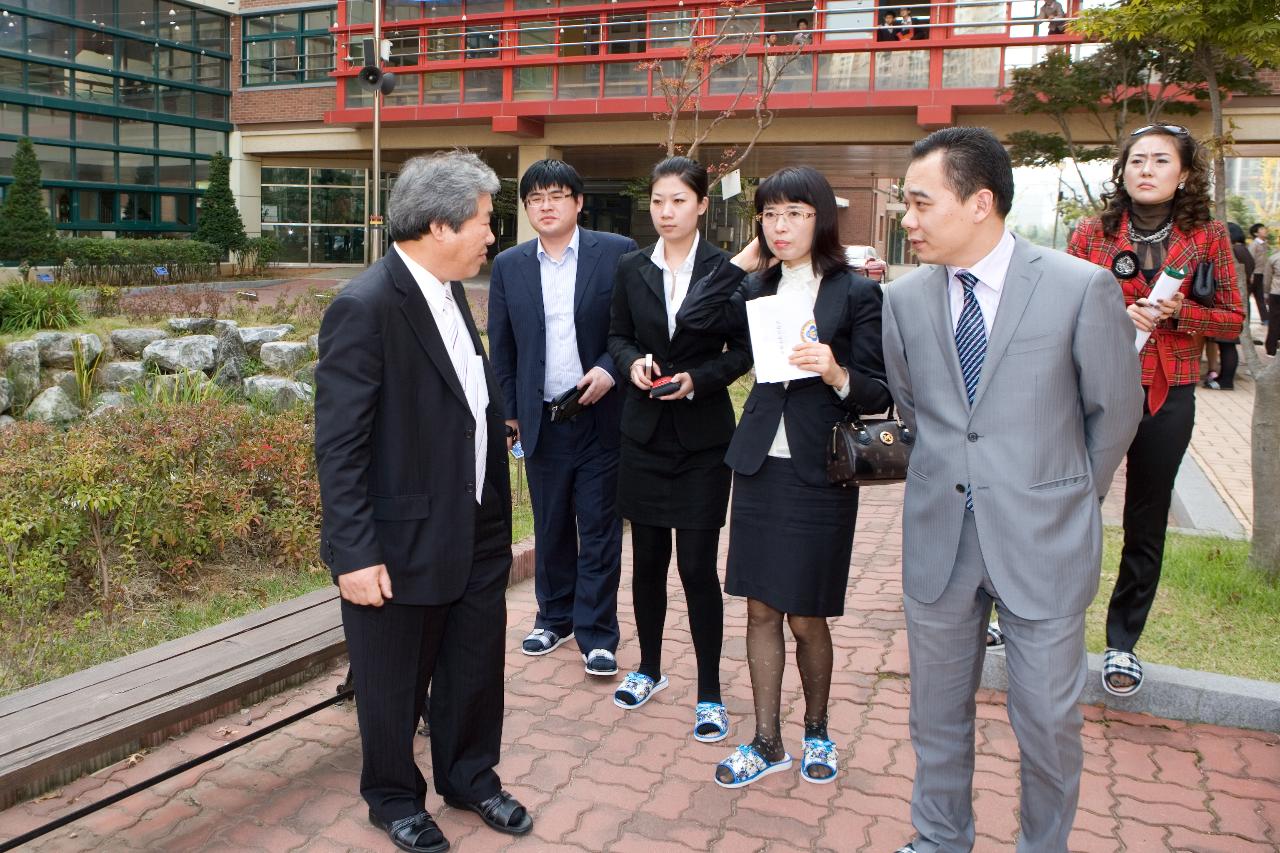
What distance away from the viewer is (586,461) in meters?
4.76

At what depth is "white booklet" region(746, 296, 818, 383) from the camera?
Answer: 3.36 meters

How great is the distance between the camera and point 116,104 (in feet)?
95.4

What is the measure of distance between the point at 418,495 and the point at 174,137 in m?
31.7

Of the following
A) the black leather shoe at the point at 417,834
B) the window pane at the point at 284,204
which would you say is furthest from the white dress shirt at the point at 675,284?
the window pane at the point at 284,204

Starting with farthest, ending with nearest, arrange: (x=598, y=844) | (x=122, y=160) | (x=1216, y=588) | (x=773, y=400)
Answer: (x=122, y=160), (x=1216, y=588), (x=773, y=400), (x=598, y=844)

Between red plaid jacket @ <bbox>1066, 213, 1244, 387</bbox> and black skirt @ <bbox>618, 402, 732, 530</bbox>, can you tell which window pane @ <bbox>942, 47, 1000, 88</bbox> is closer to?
red plaid jacket @ <bbox>1066, 213, 1244, 387</bbox>

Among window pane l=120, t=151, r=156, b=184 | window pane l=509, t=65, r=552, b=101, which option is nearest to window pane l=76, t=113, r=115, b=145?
window pane l=120, t=151, r=156, b=184

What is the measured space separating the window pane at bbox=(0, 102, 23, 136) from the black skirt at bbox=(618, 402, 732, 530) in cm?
Answer: 2766

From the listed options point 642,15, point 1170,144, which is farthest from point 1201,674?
point 642,15

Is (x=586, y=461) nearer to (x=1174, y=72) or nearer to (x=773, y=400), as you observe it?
A: (x=773, y=400)

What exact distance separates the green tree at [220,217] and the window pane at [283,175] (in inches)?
178

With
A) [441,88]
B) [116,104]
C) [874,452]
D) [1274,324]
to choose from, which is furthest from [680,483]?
[116,104]

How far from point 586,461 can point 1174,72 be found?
1339 centimetres

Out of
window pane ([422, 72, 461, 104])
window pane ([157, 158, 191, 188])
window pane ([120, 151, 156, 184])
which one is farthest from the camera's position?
window pane ([157, 158, 191, 188])
